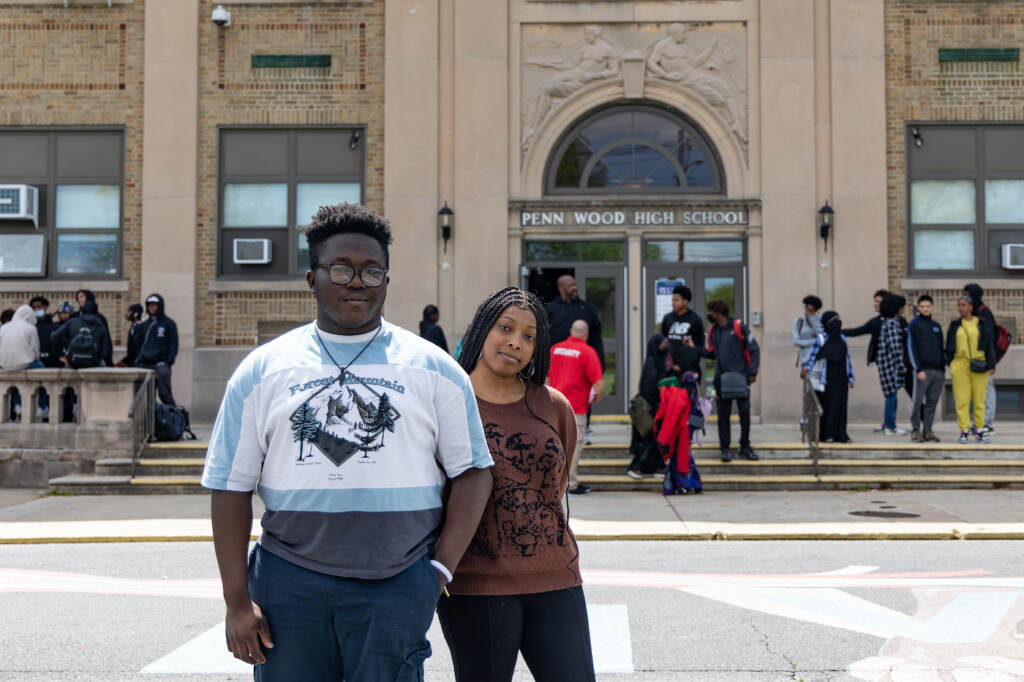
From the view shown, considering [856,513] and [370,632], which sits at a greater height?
[370,632]

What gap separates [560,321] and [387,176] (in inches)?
232

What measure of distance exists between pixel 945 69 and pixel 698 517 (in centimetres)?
1090

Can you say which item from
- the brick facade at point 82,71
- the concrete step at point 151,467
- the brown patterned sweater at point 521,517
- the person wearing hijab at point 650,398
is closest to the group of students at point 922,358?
the person wearing hijab at point 650,398

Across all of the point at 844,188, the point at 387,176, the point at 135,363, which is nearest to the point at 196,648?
the point at 135,363

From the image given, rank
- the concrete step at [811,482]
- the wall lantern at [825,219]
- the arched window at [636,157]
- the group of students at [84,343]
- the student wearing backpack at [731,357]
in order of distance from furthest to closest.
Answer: the arched window at [636,157], the wall lantern at [825,219], the group of students at [84,343], the student wearing backpack at [731,357], the concrete step at [811,482]

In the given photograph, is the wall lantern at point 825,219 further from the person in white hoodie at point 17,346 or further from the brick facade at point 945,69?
the person in white hoodie at point 17,346

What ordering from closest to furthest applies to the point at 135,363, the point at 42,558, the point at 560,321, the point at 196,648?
the point at 196,648 → the point at 42,558 → the point at 560,321 → the point at 135,363

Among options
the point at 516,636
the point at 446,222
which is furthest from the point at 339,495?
the point at 446,222

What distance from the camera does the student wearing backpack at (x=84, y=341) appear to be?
1427 centimetres

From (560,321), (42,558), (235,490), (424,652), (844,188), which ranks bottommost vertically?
(42,558)

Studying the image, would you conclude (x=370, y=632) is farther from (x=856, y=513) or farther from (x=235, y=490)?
(x=856, y=513)

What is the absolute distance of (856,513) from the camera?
447 inches

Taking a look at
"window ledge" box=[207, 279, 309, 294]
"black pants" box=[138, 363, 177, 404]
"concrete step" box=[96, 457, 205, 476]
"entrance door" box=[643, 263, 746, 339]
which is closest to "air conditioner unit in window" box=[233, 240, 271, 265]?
"window ledge" box=[207, 279, 309, 294]

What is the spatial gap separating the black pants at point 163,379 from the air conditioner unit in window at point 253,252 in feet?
11.8
